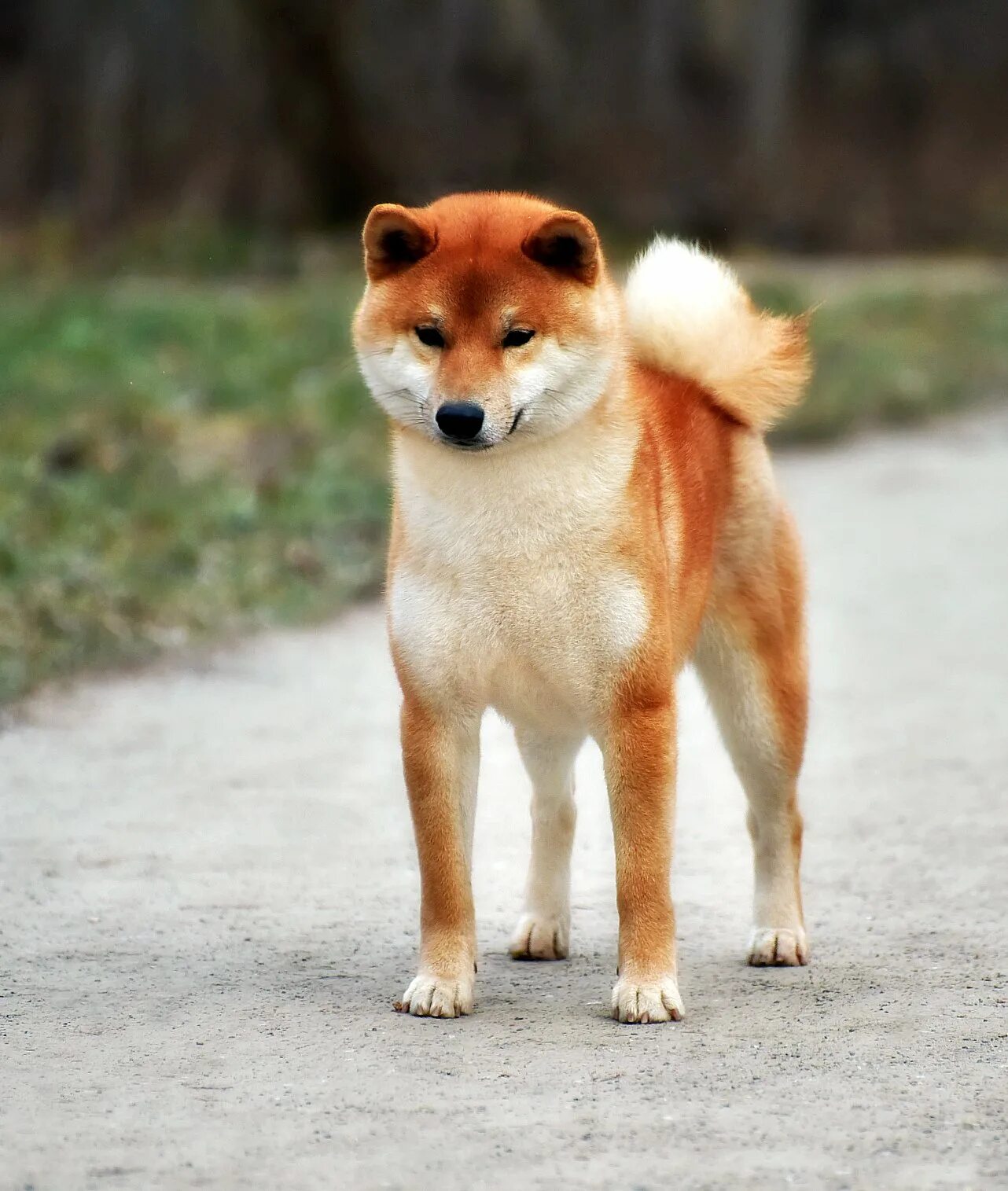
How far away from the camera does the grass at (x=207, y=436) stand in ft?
24.5

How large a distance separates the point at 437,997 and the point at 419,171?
582 inches

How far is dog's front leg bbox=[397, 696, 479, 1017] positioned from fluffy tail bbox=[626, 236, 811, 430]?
1103 millimetres

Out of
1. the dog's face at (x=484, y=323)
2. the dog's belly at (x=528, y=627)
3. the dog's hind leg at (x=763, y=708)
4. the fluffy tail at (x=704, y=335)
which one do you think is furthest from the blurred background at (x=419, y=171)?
the dog's belly at (x=528, y=627)

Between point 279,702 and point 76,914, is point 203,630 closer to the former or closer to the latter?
point 279,702

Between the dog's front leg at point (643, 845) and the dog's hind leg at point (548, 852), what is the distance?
44 centimetres

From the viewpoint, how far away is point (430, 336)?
375 cm

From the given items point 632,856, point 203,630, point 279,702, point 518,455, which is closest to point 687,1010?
point 632,856

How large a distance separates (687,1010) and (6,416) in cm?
711

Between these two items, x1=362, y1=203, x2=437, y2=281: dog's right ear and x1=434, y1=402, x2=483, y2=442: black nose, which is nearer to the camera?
x1=434, y1=402, x2=483, y2=442: black nose

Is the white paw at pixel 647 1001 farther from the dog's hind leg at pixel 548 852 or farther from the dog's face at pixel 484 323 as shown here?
the dog's face at pixel 484 323

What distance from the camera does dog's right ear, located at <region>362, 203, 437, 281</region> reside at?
379 cm

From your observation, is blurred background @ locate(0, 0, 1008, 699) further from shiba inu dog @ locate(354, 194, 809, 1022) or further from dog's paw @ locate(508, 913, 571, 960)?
shiba inu dog @ locate(354, 194, 809, 1022)

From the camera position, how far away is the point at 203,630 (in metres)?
7.45

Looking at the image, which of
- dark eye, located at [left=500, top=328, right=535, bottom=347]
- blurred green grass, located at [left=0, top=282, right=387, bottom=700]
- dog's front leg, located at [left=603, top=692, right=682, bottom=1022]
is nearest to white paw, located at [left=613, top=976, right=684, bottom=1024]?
dog's front leg, located at [left=603, top=692, right=682, bottom=1022]
